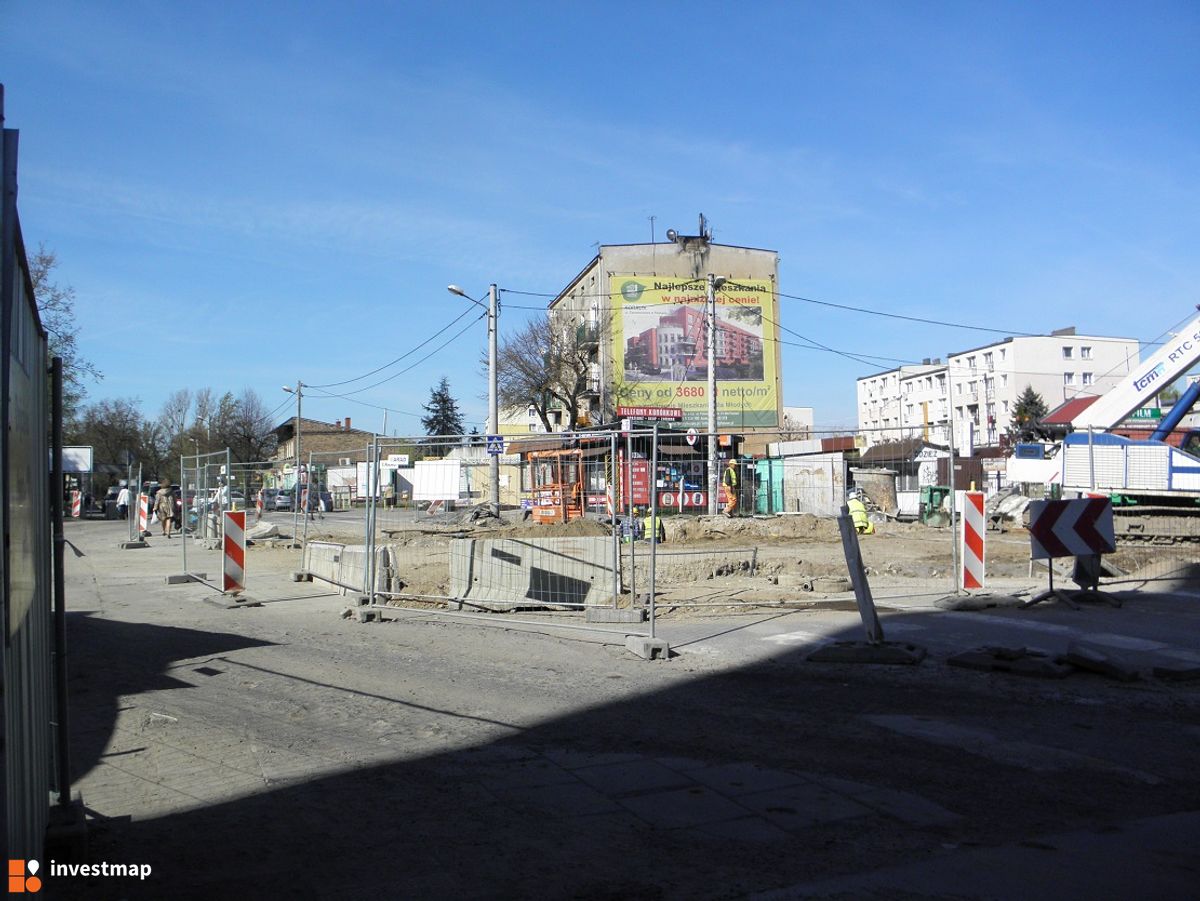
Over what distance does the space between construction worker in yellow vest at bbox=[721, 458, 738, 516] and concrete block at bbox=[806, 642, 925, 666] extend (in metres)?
10.5

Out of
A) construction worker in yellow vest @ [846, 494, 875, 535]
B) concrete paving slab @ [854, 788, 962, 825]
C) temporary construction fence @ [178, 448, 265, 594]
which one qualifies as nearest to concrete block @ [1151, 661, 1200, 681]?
concrete paving slab @ [854, 788, 962, 825]

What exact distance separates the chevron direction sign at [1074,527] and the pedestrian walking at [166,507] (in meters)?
27.4

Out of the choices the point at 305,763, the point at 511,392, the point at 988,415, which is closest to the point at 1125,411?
the point at 305,763

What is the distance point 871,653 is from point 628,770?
387 centimetres

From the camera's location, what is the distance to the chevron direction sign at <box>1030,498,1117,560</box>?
38.2ft

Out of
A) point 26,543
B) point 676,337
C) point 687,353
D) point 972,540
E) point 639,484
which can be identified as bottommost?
point 972,540

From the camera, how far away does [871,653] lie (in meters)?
8.66

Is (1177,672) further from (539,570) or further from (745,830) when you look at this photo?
(539,570)

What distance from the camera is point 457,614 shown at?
11.8m

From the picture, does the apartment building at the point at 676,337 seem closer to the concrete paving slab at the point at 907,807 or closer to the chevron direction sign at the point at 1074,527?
the chevron direction sign at the point at 1074,527

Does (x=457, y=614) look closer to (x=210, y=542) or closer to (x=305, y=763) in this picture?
(x=305, y=763)

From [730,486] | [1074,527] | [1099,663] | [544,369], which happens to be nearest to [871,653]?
[1099,663]

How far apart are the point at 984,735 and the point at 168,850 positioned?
5.04 metres

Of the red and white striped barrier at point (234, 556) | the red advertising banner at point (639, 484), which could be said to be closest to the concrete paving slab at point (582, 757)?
the red advertising banner at point (639, 484)
